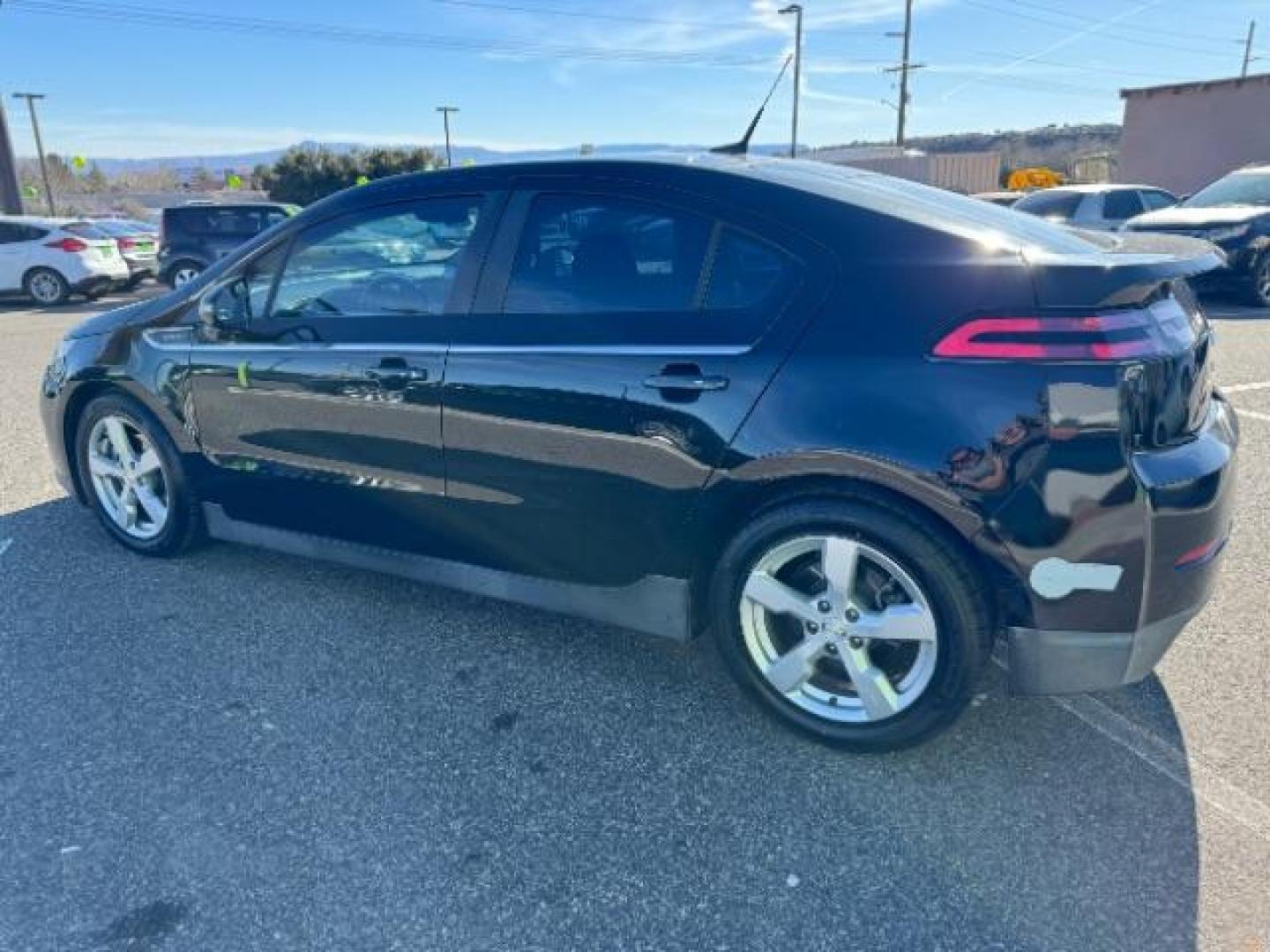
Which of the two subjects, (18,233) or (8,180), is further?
(8,180)

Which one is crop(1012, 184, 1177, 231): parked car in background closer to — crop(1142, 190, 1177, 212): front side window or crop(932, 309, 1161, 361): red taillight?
crop(1142, 190, 1177, 212): front side window

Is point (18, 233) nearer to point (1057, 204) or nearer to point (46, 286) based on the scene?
point (46, 286)

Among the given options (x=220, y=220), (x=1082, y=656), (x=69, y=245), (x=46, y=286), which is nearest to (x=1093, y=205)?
(x=1082, y=656)

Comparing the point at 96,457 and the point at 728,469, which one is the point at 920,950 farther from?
the point at 96,457

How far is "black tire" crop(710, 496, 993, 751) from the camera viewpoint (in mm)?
2326

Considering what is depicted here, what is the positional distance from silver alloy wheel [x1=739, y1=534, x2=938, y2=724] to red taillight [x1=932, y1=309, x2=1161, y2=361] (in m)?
Result: 0.60

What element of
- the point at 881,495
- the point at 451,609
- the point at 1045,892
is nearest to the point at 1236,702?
the point at 1045,892

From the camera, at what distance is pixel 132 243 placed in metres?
15.2

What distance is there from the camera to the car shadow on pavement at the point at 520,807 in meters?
2.02

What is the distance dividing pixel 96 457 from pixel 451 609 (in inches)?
74.6

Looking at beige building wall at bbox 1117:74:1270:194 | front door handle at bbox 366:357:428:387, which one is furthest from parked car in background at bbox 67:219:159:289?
beige building wall at bbox 1117:74:1270:194

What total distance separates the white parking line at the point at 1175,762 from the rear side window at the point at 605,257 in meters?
1.75

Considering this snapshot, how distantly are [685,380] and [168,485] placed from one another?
2502 millimetres

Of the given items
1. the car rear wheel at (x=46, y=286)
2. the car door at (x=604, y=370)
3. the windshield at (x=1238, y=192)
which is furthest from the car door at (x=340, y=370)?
the car rear wheel at (x=46, y=286)
